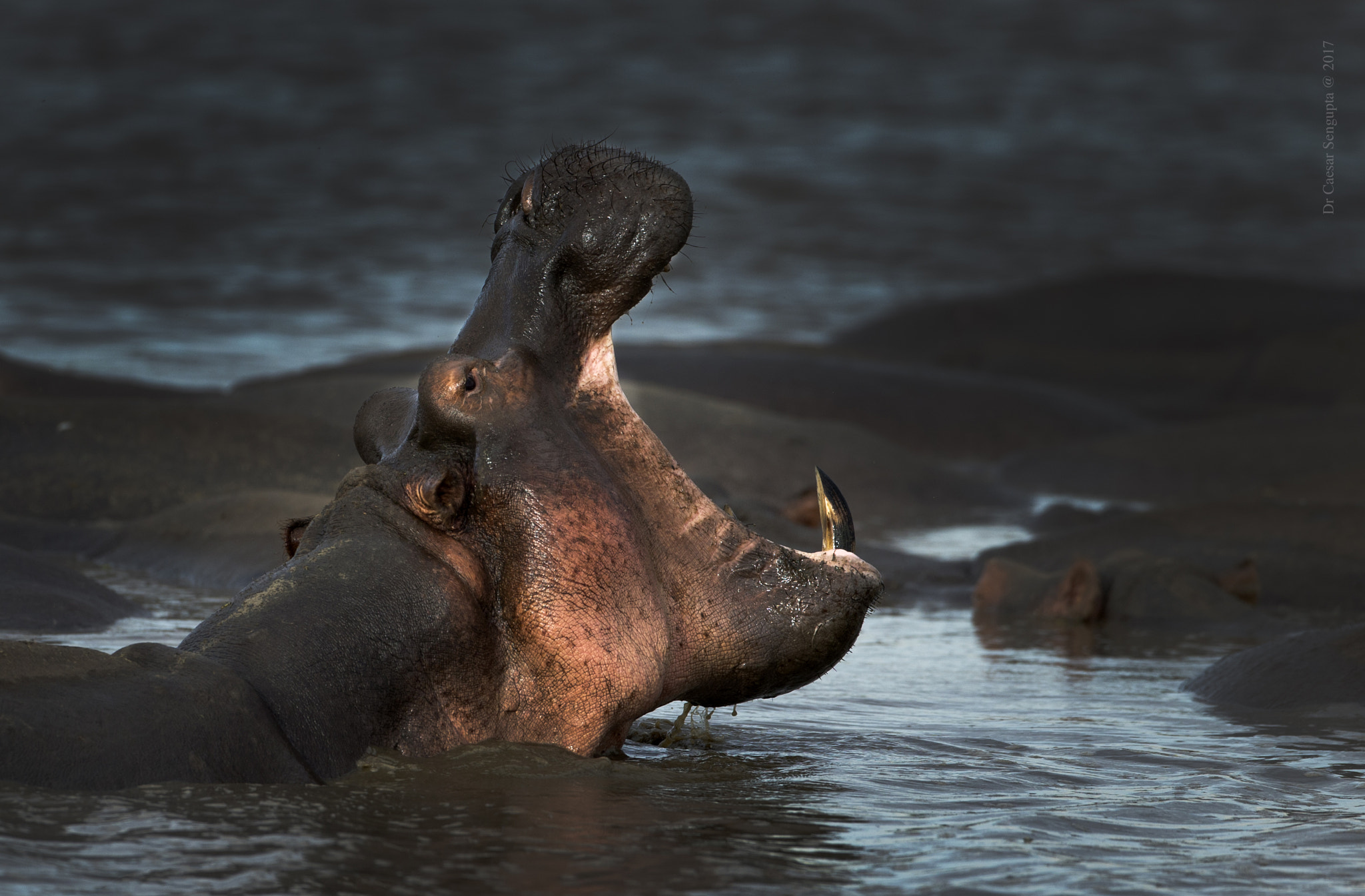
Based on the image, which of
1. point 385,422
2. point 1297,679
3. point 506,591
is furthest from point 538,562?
point 1297,679

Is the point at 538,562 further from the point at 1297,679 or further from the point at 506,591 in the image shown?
the point at 1297,679

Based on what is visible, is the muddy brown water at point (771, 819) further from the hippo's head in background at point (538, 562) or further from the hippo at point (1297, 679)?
the hippo at point (1297, 679)

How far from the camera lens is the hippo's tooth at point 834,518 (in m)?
3.92

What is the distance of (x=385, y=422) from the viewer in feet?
12.3

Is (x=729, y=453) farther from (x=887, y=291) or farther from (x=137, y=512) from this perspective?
(x=887, y=291)

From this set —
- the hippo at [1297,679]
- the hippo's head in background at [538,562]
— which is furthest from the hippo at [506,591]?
the hippo at [1297,679]

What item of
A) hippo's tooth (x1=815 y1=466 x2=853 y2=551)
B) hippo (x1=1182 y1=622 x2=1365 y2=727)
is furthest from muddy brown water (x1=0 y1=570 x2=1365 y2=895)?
hippo's tooth (x1=815 y1=466 x2=853 y2=551)

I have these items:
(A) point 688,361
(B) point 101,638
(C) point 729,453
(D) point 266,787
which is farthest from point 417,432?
(A) point 688,361

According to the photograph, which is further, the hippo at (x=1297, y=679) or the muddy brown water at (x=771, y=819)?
the hippo at (x=1297, y=679)

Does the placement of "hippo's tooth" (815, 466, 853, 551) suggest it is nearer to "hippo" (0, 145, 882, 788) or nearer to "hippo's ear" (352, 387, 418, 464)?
"hippo" (0, 145, 882, 788)

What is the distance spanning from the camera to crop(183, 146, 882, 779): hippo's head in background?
328 centimetres

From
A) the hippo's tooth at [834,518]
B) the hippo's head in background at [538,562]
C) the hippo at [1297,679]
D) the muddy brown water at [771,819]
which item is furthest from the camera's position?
the hippo at [1297,679]

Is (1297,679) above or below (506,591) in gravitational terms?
below

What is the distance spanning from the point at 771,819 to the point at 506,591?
0.67 m
